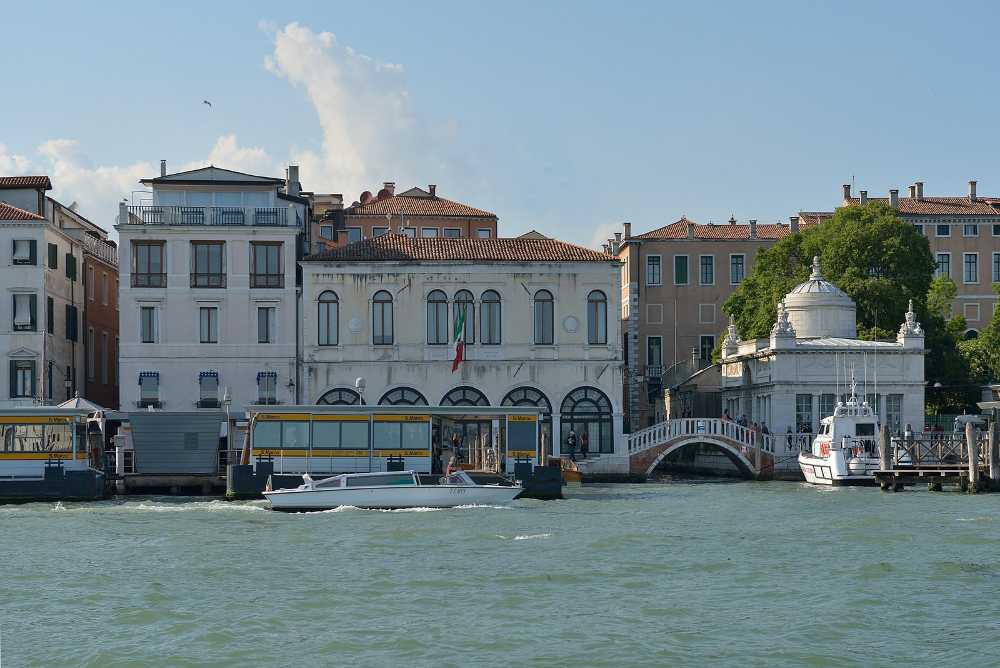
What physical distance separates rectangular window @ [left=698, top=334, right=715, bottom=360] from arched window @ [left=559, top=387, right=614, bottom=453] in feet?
72.3

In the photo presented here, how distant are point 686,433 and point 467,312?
7.78 metres

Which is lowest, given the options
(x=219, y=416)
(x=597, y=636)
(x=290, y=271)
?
(x=597, y=636)

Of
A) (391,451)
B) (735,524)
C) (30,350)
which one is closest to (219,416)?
(391,451)

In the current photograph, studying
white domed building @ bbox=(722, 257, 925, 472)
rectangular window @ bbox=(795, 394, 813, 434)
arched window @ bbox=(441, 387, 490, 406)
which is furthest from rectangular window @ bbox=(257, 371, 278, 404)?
rectangular window @ bbox=(795, 394, 813, 434)

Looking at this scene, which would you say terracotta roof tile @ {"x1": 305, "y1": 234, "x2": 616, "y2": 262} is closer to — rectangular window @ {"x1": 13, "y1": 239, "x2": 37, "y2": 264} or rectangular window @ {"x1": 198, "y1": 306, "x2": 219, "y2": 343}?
rectangular window @ {"x1": 198, "y1": 306, "x2": 219, "y2": 343}

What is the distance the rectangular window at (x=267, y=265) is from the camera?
5225cm

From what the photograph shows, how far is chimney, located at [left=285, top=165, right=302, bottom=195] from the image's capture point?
60.0 metres

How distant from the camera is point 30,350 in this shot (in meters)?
51.7

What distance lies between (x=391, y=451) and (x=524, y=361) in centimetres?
1052

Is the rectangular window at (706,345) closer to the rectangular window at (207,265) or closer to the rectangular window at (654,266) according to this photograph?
the rectangular window at (654,266)

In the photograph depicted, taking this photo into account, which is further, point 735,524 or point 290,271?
point 290,271

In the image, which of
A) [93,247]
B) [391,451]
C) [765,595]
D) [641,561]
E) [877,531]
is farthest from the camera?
[93,247]

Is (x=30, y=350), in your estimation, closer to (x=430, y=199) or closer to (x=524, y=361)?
(x=524, y=361)

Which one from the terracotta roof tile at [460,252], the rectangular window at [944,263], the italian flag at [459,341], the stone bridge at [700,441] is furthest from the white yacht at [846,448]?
the rectangular window at [944,263]
